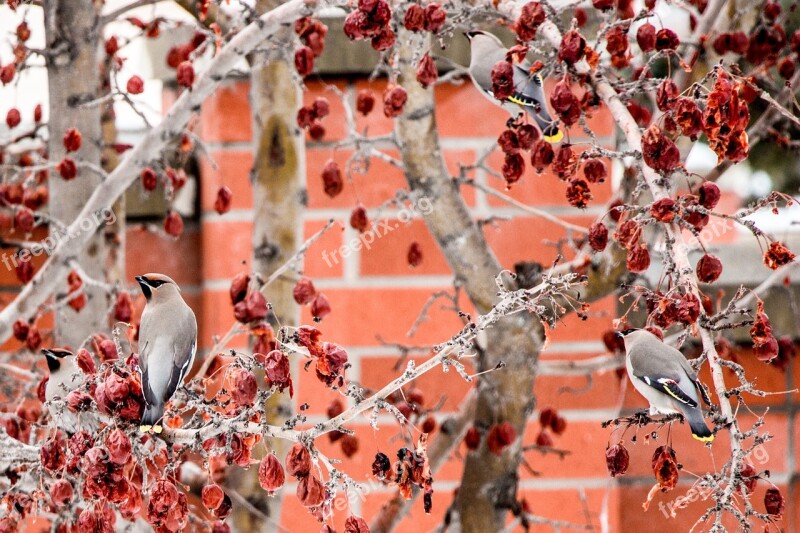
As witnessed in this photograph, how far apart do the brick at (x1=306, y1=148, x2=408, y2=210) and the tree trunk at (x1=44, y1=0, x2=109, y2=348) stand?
0.35m

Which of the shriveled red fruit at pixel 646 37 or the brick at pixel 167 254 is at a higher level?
the shriveled red fruit at pixel 646 37

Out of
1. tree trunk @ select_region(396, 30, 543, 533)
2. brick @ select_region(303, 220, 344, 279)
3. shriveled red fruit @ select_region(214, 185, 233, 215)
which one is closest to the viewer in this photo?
tree trunk @ select_region(396, 30, 543, 533)

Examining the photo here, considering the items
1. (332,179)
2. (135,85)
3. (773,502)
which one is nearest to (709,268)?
(773,502)

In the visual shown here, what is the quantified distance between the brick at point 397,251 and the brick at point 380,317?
3 centimetres

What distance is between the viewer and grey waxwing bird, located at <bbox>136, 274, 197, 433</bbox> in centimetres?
58

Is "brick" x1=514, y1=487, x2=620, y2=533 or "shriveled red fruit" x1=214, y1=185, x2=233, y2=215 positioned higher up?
"shriveled red fruit" x1=214, y1=185, x2=233, y2=215

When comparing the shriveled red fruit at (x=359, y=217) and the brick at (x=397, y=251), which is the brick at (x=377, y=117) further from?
the shriveled red fruit at (x=359, y=217)

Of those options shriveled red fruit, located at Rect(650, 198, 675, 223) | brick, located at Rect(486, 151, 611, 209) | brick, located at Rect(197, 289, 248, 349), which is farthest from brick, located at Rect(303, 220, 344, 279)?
shriveled red fruit, located at Rect(650, 198, 675, 223)

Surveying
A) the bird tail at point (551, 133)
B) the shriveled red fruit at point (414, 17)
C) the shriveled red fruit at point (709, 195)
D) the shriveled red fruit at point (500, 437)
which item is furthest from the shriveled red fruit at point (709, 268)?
the shriveled red fruit at point (500, 437)

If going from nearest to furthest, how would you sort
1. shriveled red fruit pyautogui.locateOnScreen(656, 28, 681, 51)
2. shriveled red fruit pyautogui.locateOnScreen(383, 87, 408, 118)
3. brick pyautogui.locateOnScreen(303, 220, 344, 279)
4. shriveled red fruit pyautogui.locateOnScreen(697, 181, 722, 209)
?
shriveled red fruit pyautogui.locateOnScreen(697, 181, 722, 209) < shriveled red fruit pyautogui.locateOnScreen(656, 28, 681, 51) < shriveled red fruit pyautogui.locateOnScreen(383, 87, 408, 118) < brick pyautogui.locateOnScreen(303, 220, 344, 279)

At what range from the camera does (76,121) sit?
105 cm

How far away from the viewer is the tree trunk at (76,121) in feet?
3.38

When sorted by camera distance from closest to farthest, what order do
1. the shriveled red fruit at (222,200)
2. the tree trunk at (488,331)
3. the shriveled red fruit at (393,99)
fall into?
the shriveled red fruit at (393,99)
the tree trunk at (488,331)
the shriveled red fruit at (222,200)

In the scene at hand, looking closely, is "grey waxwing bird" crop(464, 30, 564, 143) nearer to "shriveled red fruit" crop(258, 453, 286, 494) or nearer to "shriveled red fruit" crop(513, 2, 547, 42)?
"shriveled red fruit" crop(513, 2, 547, 42)
